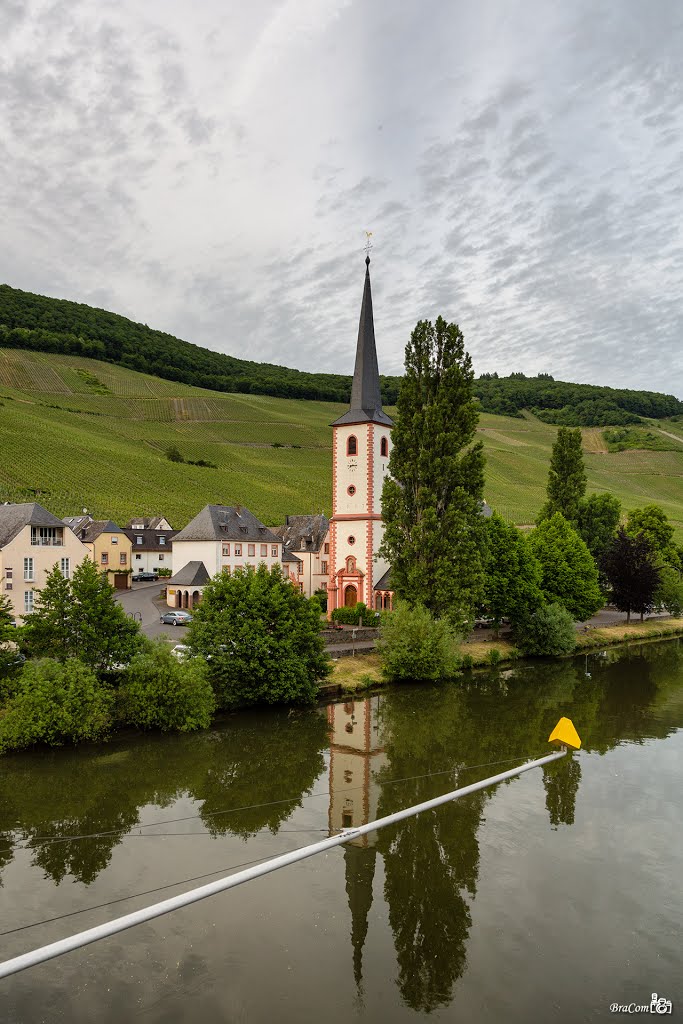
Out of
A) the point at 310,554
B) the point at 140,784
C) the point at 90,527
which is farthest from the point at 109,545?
the point at 140,784

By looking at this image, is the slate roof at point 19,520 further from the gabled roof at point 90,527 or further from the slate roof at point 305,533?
the gabled roof at point 90,527

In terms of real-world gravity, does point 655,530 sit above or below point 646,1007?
above

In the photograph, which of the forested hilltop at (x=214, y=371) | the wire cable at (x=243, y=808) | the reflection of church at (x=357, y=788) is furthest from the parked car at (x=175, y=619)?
the forested hilltop at (x=214, y=371)

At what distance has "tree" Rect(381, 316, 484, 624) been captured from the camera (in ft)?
121

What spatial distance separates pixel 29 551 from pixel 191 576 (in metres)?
22.6

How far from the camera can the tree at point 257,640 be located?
91.1 feet

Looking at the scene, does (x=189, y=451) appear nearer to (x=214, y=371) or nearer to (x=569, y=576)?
(x=214, y=371)

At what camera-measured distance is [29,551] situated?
33.5m

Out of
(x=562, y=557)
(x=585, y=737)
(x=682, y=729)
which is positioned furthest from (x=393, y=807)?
(x=562, y=557)

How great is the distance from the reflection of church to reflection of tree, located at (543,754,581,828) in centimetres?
496

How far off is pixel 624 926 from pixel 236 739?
15259 millimetres

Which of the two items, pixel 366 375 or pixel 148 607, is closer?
pixel 366 375

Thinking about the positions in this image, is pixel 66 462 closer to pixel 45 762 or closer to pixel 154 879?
pixel 45 762

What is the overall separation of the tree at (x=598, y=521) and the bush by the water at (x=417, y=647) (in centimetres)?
3374
